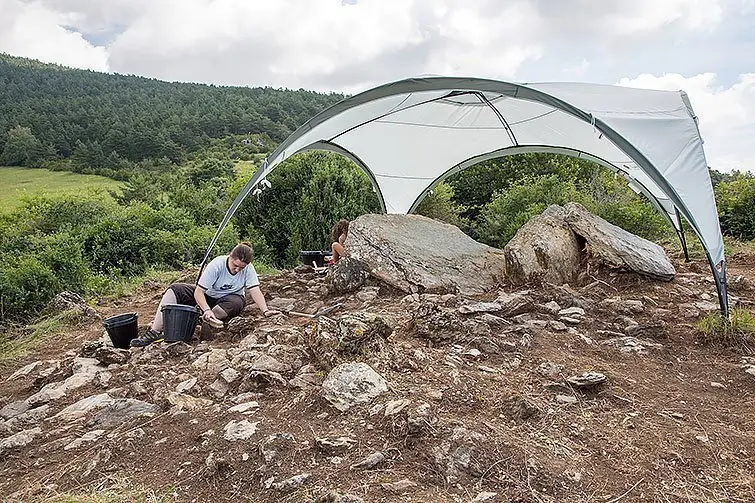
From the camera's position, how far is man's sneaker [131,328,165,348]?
4.35 metres

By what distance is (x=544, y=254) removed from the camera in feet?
18.5

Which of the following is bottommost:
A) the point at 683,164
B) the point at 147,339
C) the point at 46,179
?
the point at 147,339

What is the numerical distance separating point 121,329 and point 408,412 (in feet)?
9.43

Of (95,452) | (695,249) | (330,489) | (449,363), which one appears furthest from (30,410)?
(695,249)

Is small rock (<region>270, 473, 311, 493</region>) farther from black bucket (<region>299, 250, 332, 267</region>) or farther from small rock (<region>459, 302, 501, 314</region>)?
black bucket (<region>299, 250, 332, 267</region>)

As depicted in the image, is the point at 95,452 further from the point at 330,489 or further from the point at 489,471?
the point at 489,471

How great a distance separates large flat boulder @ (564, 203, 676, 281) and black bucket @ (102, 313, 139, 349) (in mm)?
4601

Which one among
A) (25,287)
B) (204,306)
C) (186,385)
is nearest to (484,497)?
(186,385)

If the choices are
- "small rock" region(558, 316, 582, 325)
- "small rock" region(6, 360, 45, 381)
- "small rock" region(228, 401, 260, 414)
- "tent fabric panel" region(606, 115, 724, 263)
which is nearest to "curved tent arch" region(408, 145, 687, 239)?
"tent fabric panel" region(606, 115, 724, 263)

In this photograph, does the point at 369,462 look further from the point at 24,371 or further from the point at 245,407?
the point at 24,371

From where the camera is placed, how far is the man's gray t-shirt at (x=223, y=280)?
477 cm

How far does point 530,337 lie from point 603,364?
0.52m

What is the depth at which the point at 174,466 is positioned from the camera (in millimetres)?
2533

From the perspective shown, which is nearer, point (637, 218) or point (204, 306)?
point (204, 306)
